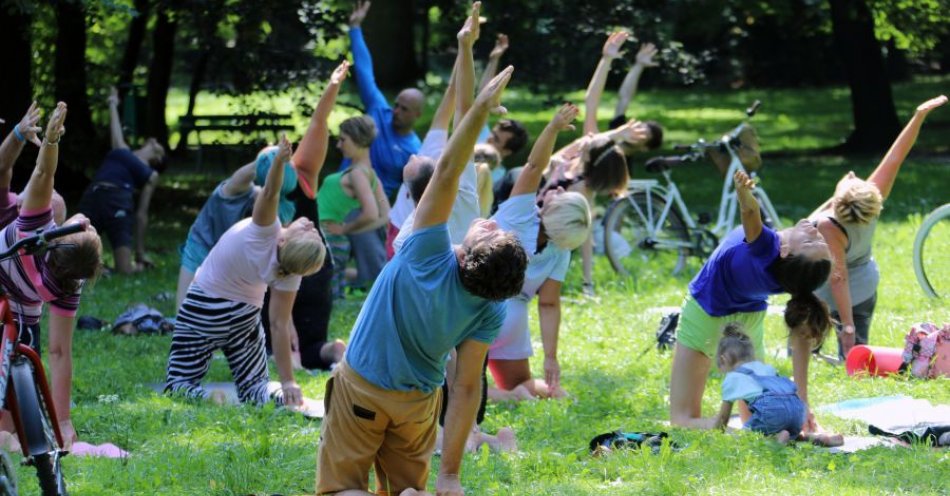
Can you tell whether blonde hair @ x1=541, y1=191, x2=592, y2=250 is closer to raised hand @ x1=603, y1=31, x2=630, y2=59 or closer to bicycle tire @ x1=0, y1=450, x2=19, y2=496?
raised hand @ x1=603, y1=31, x2=630, y2=59

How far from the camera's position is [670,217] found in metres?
12.7

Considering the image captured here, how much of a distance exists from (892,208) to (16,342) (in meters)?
12.6

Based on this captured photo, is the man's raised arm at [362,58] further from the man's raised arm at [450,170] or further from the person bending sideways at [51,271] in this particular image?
the man's raised arm at [450,170]

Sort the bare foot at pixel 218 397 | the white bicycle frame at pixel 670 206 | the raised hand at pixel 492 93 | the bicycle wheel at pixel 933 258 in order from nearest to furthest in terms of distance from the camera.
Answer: the raised hand at pixel 492 93 → the bare foot at pixel 218 397 → the bicycle wheel at pixel 933 258 → the white bicycle frame at pixel 670 206

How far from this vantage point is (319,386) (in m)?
8.12

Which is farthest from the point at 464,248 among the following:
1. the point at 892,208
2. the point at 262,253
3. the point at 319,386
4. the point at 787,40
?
the point at 787,40

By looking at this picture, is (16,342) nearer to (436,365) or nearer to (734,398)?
(436,365)

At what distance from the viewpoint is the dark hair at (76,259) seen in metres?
5.54

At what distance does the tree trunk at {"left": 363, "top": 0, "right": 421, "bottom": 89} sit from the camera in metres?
23.6

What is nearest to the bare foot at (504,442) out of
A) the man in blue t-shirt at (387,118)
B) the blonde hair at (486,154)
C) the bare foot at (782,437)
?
the bare foot at (782,437)

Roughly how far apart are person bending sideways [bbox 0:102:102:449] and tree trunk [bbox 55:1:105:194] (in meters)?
10.7

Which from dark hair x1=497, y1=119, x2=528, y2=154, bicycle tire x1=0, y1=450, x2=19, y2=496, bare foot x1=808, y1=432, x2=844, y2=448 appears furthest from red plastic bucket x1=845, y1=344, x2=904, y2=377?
bicycle tire x1=0, y1=450, x2=19, y2=496

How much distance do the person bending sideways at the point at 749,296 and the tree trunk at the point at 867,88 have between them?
16.0 m

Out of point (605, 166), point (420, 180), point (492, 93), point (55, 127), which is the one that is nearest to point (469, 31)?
point (420, 180)
